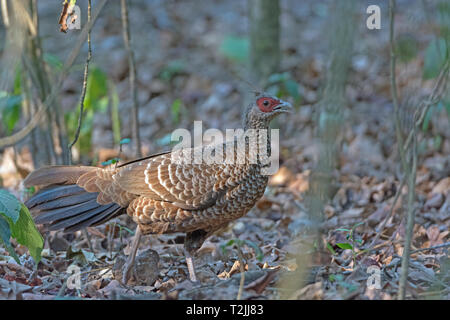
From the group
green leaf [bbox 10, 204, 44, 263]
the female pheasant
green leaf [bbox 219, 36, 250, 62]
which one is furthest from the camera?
green leaf [bbox 219, 36, 250, 62]

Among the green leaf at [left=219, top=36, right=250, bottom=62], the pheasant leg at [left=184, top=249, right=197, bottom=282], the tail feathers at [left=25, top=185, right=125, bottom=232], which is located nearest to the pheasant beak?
the pheasant leg at [left=184, top=249, right=197, bottom=282]

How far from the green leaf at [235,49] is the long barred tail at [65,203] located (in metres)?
5.42

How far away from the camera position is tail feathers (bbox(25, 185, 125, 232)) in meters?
4.86

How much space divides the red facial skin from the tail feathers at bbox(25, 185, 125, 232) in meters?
1.43

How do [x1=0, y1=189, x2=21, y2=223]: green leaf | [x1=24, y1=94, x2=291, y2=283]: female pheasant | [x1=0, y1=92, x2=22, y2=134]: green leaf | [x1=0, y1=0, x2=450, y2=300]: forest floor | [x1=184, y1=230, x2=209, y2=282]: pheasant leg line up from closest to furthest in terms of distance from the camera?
[x1=0, y1=189, x2=21, y2=223]: green leaf, [x1=0, y1=0, x2=450, y2=300]: forest floor, [x1=24, y1=94, x2=291, y2=283]: female pheasant, [x1=184, y1=230, x2=209, y2=282]: pheasant leg, [x1=0, y1=92, x2=22, y2=134]: green leaf

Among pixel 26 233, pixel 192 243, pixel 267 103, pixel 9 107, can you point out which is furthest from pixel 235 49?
pixel 26 233

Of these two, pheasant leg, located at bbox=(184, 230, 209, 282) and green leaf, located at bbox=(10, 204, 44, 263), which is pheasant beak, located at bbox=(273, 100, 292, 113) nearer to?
pheasant leg, located at bbox=(184, 230, 209, 282)

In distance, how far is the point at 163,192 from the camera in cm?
469

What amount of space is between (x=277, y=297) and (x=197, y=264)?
1.49 m

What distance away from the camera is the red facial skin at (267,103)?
506 centimetres

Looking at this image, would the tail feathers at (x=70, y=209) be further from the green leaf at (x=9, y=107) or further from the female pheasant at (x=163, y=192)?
the green leaf at (x=9, y=107)

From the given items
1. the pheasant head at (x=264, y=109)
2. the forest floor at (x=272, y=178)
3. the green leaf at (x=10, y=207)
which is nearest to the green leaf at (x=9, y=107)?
the forest floor at (x=272, y=178)

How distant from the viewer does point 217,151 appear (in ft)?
16.0
